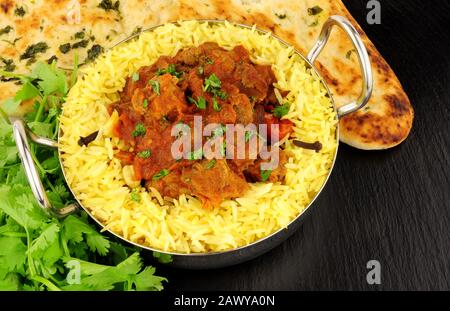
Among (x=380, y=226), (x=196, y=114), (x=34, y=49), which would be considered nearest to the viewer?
(x=196, y=114)

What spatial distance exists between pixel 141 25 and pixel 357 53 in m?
1.53

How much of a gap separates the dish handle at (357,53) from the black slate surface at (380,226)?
454 millimetres

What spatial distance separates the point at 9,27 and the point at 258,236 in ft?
7.63

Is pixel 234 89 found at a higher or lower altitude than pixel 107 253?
higher

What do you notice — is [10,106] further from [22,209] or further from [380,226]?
[380,226]

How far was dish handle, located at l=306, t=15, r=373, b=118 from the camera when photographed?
3.31 metres

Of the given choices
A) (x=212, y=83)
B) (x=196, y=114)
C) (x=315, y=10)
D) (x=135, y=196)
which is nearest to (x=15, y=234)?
(x=135, y=196)

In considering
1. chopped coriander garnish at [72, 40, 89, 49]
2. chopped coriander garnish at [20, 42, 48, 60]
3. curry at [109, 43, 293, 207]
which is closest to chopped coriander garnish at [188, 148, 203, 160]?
curry at [109, 43, 293, 207]

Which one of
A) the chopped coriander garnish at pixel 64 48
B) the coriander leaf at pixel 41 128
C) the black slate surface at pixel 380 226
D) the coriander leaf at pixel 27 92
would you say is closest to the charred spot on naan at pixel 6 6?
the chopped coriander garnish at pixel 64 48

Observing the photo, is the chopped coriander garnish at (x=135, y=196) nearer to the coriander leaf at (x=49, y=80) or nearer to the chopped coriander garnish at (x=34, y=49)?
the coriander leaf at (x=49, y=80)

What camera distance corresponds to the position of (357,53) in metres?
3.33

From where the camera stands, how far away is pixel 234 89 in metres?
3.13
